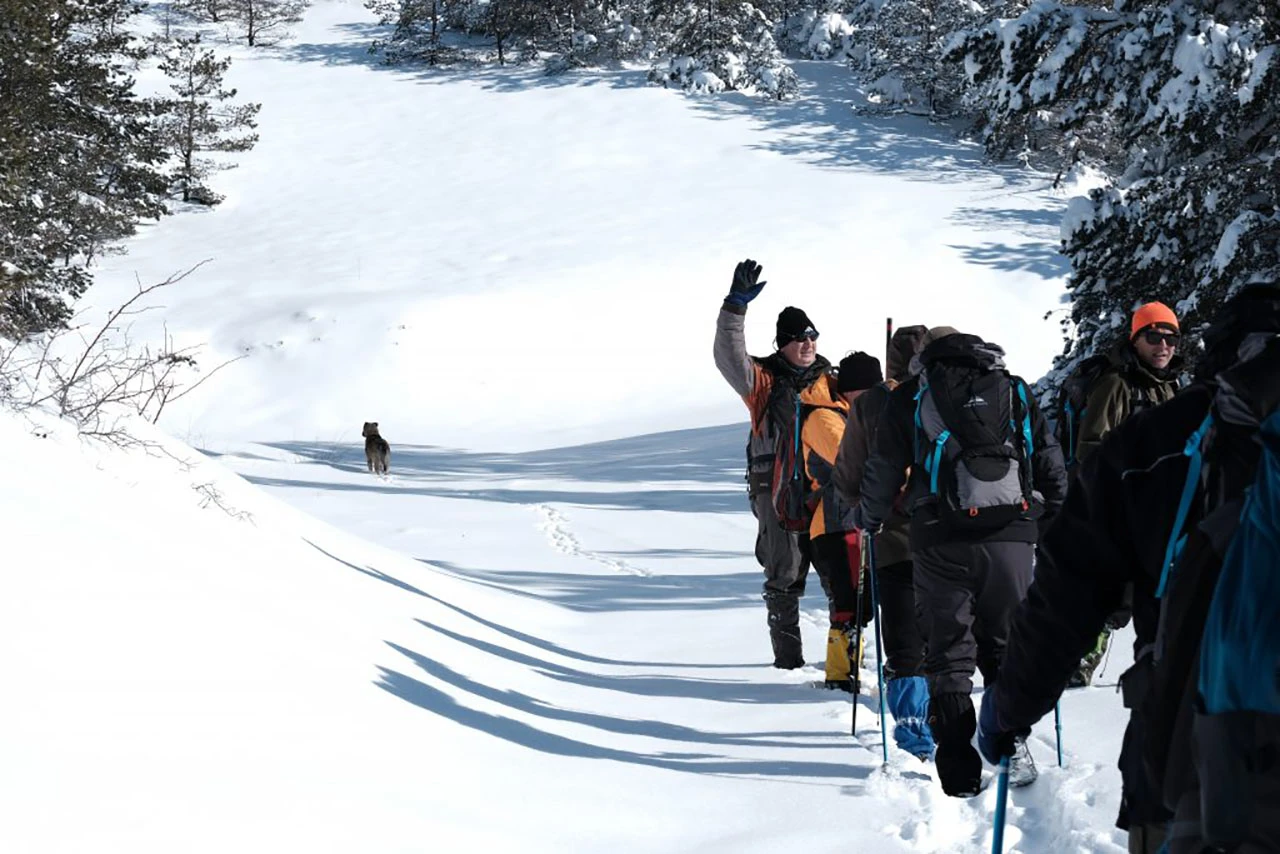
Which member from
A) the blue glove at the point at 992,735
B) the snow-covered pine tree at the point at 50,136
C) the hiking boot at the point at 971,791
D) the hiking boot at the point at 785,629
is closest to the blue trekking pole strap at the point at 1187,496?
the blue glove at the point at 992,735

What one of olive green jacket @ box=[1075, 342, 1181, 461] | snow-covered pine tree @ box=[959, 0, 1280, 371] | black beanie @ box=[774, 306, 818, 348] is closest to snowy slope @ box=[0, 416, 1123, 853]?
olive green jacket @ box=[1075, 342, 1181, 461]

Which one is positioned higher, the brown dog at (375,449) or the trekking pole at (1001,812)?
the trekking pole at (1001,812)

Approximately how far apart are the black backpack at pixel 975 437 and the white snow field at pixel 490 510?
1.18 meters

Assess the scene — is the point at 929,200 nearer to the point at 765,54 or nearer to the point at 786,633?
the point at 765,54

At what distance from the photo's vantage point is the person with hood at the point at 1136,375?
6.39 meters

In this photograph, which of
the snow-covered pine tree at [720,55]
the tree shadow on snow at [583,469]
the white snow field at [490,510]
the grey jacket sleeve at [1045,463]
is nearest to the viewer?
the white snow field at [490,510]

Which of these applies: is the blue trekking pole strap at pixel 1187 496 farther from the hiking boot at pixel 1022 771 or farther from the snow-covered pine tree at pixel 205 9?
the snow-covered pine tree at pixel 205 9

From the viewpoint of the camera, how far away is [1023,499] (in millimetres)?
5137

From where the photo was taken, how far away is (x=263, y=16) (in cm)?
6256

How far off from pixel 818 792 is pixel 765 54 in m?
48.9

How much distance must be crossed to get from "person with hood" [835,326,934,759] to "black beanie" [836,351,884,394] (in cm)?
37

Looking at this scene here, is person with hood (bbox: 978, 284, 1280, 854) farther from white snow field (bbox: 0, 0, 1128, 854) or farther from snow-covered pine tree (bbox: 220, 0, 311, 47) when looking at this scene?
snow-covered pine tree (bbox: 220, 0, 311, 47)

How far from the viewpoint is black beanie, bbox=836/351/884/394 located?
6.70 meters

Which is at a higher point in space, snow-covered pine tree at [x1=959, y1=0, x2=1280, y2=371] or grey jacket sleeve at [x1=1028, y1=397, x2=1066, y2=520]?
snow-covered pine tree at [x1=959, y1=0, x2=1280, y2=371]
